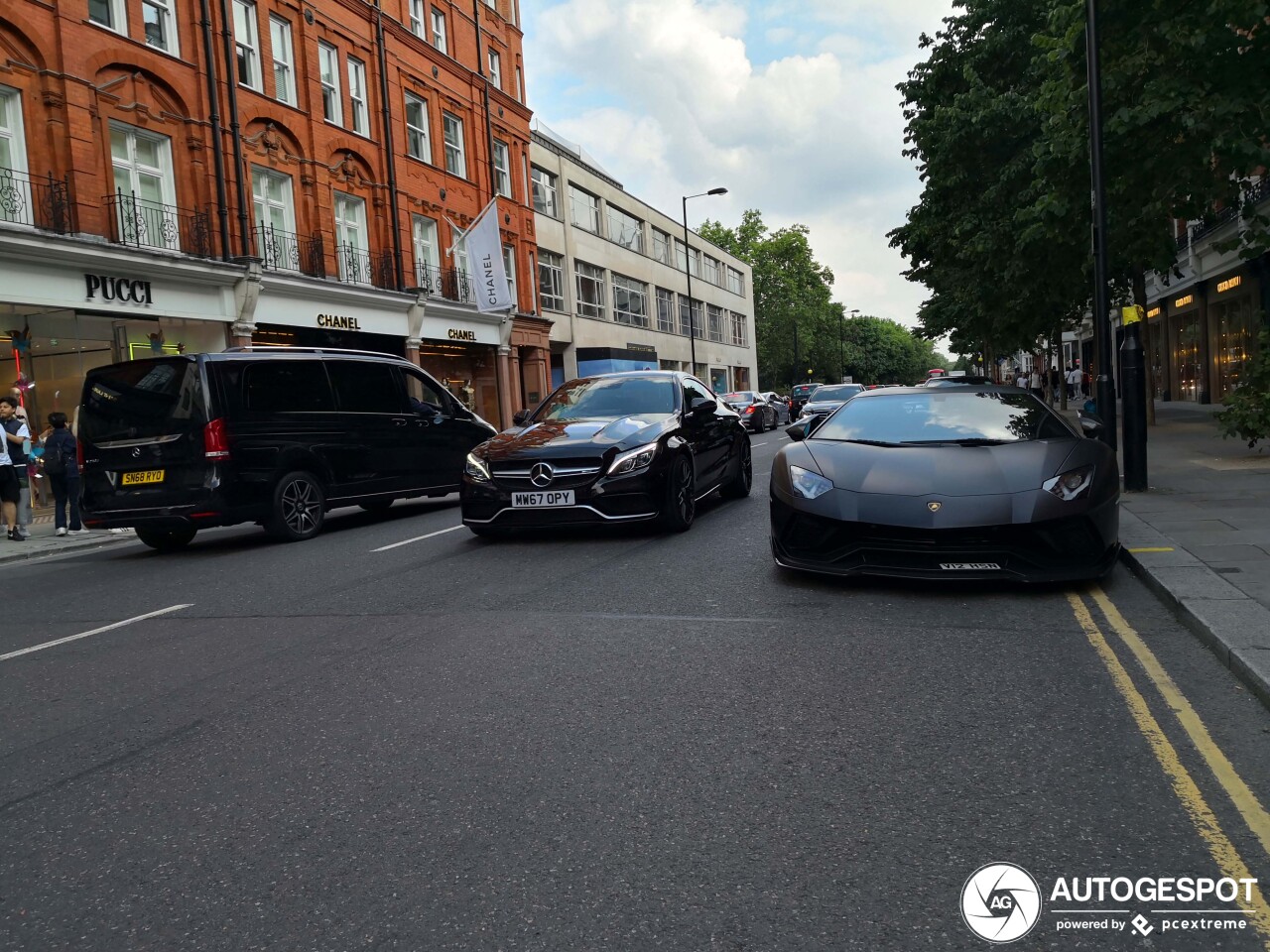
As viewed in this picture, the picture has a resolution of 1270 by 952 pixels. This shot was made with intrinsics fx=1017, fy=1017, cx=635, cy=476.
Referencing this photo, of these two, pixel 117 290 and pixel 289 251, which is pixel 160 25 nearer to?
pixel 289 251

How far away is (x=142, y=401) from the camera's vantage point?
9984mm

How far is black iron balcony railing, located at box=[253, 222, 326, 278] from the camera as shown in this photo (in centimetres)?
2227

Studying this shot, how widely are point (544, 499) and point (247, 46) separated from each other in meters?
18.8

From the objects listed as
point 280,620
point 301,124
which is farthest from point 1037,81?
point 280,620

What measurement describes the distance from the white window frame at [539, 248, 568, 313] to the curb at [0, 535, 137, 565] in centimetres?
2648

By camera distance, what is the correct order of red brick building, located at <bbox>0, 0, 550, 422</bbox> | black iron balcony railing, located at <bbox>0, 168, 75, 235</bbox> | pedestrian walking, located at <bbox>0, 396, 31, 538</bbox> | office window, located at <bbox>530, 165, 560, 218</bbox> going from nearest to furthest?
pedestrian walking, located at <bbox>0, 396, 31, 538</bbox>
black iron balcony railing, located at <bbox>0, 168, 75, 235</bbox>
red brick building, located at <bbox>0, 0, 550, 422</bbox>
office window, located at <bbox>530, 165, 560, 218</bbox>

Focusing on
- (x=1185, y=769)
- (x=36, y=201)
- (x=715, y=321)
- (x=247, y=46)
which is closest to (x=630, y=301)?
(x=715, y=321)

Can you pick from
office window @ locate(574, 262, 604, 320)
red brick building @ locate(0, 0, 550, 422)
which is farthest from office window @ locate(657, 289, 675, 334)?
red brick building @ locate(0, 0, 550, 422)

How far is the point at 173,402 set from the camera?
988cm

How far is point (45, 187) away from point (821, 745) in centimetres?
1795

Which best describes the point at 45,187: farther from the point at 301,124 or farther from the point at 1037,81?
the point at 1037,81

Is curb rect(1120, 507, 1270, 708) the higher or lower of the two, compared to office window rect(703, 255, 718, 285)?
lower

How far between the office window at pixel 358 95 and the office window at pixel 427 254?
285 centimetres

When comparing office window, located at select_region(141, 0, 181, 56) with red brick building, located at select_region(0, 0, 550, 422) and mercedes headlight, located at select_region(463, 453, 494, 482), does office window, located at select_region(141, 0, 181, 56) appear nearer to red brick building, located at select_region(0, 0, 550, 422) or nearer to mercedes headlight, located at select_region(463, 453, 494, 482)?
red brick building, located at select_region(0, 0, 550, 422)
